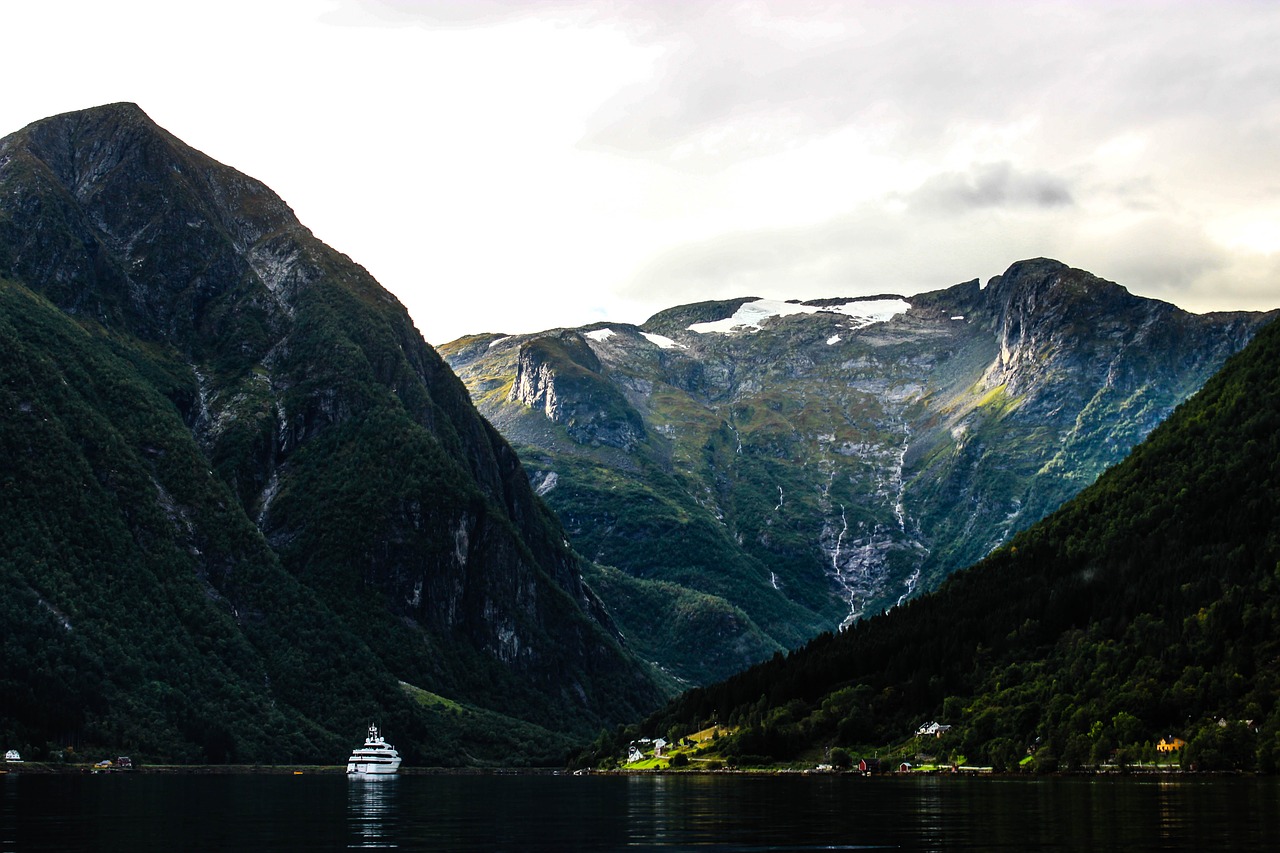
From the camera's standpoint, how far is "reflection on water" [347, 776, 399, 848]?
94.9 metres

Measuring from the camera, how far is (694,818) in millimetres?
116062

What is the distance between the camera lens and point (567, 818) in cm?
12131

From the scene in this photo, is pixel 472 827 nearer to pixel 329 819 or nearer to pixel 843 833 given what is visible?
pixel 329 819

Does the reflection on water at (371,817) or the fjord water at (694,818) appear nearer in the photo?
the fjord water at (694,818)

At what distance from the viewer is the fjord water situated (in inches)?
3469

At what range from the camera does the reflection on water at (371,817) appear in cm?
9488

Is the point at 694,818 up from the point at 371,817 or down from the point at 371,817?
up

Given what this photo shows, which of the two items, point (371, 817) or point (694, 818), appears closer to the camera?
point (694, 818)

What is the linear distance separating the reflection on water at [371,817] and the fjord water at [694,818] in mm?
209

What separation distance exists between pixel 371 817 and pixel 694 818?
3032cm

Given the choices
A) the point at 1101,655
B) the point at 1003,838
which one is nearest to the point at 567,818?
the point at 1003,838

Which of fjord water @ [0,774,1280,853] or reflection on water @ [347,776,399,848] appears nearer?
fjord water @ [0,774,1280,853]

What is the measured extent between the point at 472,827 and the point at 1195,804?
57829 millimetres

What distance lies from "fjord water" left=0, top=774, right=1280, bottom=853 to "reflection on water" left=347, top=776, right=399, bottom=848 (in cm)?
21
